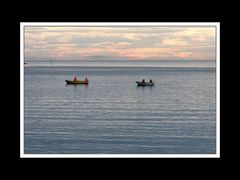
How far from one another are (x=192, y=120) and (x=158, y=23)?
48.4 ft

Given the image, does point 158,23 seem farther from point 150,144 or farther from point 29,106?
point 29,106

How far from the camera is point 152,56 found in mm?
42750

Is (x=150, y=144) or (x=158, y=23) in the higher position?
(x=158, y=23)

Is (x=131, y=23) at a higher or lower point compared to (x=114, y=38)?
lower

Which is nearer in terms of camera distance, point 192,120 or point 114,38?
point 192,120

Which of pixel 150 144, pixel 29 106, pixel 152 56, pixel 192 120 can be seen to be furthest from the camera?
pixel 152 56

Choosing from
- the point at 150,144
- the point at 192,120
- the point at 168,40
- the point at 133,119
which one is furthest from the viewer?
the point at 168,40

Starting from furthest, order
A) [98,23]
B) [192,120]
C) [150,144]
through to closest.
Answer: [192,120] → [150,144] → [98,23]

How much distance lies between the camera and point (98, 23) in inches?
272

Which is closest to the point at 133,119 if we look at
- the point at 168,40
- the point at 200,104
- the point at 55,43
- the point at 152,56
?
the point at 200,104
